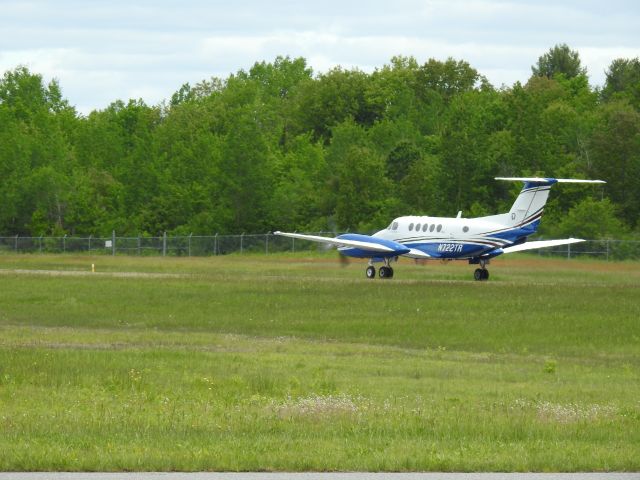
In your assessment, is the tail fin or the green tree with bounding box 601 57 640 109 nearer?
the tail fin

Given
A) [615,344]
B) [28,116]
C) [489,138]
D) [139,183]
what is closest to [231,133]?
[139,183]

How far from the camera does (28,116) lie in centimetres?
15150

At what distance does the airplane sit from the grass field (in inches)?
107

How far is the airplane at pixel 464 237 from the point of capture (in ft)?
189

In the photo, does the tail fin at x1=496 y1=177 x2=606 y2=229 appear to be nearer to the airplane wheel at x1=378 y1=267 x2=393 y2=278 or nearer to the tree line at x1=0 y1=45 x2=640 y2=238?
the airplane wheel at x1=378 y1=267 x2=393 y2=278

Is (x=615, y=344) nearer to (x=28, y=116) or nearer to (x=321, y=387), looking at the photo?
(x=321, y=387)

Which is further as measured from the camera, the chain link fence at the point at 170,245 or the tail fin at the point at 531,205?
the chain link fence at the point at 170,245

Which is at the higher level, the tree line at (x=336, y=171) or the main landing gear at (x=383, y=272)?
the tree line at (x=336, y=171)
